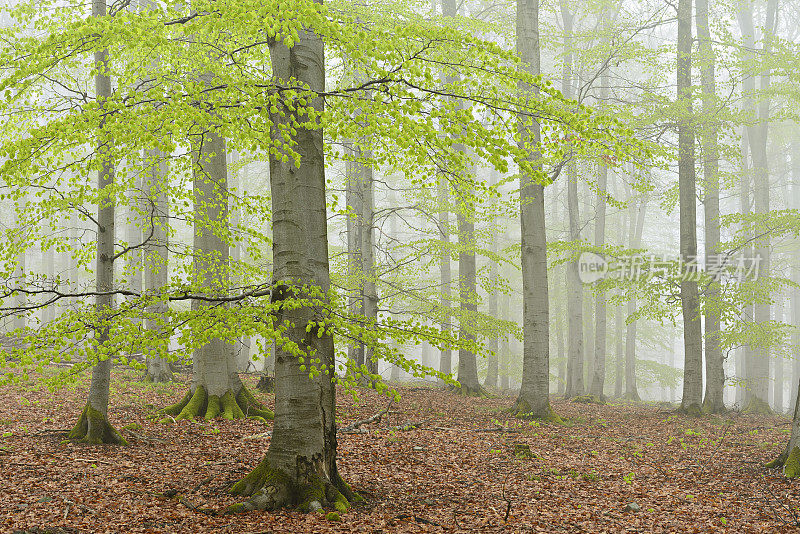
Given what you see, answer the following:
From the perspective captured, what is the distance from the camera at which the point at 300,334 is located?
4.70 m

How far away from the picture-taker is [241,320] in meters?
4.31

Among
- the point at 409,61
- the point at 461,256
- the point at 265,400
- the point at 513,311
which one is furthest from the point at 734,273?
the point at 513,311

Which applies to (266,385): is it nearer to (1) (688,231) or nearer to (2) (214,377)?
(2) (214,377)

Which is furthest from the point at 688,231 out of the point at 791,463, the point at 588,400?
the point at 791,463

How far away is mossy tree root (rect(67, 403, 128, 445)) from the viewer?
6.61 metres

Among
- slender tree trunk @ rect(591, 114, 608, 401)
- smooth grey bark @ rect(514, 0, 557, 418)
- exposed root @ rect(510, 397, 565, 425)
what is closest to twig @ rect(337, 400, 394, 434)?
exposed root @ rect(510, 397, 565, 425)

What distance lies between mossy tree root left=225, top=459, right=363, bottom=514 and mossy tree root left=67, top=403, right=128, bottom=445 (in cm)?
274

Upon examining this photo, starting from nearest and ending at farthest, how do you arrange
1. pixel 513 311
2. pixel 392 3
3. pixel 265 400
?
pixel 265 400, pixel 392 3, pixel 513 311

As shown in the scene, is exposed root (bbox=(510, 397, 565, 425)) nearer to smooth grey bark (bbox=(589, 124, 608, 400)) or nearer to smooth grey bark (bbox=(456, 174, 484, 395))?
smooth grey bark (bbox=(456, 174, 484, 395))

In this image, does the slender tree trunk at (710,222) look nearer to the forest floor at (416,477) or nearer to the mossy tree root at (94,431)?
the forest floor at (416,477)

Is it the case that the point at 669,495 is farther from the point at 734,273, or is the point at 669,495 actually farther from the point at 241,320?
the point at 734,273

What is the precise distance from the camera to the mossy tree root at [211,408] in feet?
28.0

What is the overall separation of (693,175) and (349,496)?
12.4 meters

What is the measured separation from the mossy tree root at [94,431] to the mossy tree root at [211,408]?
1.64m
